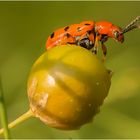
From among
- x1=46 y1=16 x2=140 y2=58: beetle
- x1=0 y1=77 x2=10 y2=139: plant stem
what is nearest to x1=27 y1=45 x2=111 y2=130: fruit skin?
x1=0 y1=77 x2=10 y2=139: plant stem

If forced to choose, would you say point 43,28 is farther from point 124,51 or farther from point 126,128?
point 126,128

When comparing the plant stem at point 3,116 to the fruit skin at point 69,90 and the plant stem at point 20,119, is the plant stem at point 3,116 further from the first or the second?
the fruit skin at point 69,90

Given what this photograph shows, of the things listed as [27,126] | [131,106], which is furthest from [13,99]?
[131,106]

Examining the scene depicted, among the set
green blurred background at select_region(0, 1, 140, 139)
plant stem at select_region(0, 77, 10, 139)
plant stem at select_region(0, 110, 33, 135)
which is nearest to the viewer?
plant stem at select_region(0, 77, 10, 139)

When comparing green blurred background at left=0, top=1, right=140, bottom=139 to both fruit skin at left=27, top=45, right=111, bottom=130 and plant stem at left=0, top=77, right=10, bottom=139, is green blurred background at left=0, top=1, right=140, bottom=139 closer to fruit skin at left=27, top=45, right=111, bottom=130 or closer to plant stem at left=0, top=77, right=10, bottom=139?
fruit skin at left=27, top=45, right=111, bottom=130

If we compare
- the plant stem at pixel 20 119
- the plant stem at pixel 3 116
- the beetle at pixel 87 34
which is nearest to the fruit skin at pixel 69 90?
the plant stem at pixel 20 119

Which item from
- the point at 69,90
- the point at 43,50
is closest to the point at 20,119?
the point at 69,90
